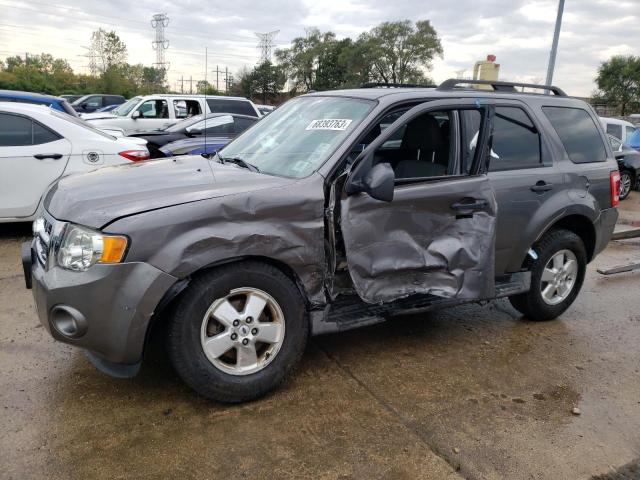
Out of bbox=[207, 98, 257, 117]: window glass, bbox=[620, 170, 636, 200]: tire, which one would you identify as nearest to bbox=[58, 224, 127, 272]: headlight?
bbox=[207, 98, 257, 117]: window glass

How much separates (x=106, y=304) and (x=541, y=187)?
10.5 feet

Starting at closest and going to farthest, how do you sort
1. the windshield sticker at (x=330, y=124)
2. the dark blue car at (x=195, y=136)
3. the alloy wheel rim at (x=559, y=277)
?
the windshield sticker at (x=330, y=124) < the alloy wheel rim at (x=559, y=277) < the dark blue car at (x=195, y=136)

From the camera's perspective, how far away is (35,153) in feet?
20.7

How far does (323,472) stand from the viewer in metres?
2.65

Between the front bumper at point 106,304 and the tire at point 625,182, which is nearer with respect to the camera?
the front bumper at point 106,304

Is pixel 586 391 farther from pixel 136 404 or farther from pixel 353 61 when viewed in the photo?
pixel 353 61

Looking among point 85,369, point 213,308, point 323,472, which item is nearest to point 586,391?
point 323,472

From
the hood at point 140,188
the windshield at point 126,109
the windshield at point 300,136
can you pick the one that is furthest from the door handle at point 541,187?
the windshield at point 126,109

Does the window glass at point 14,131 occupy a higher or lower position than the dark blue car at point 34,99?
lower

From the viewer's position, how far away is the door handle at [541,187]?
4.17m

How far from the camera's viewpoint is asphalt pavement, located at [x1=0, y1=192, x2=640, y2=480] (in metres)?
2.71

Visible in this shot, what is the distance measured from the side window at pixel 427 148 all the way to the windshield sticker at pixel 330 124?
393 mm

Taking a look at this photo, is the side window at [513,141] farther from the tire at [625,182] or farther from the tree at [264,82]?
the tree at [264,82]

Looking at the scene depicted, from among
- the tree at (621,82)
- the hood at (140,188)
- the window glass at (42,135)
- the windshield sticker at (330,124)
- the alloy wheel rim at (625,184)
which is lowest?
the alloy wheel rim at (625,184)
